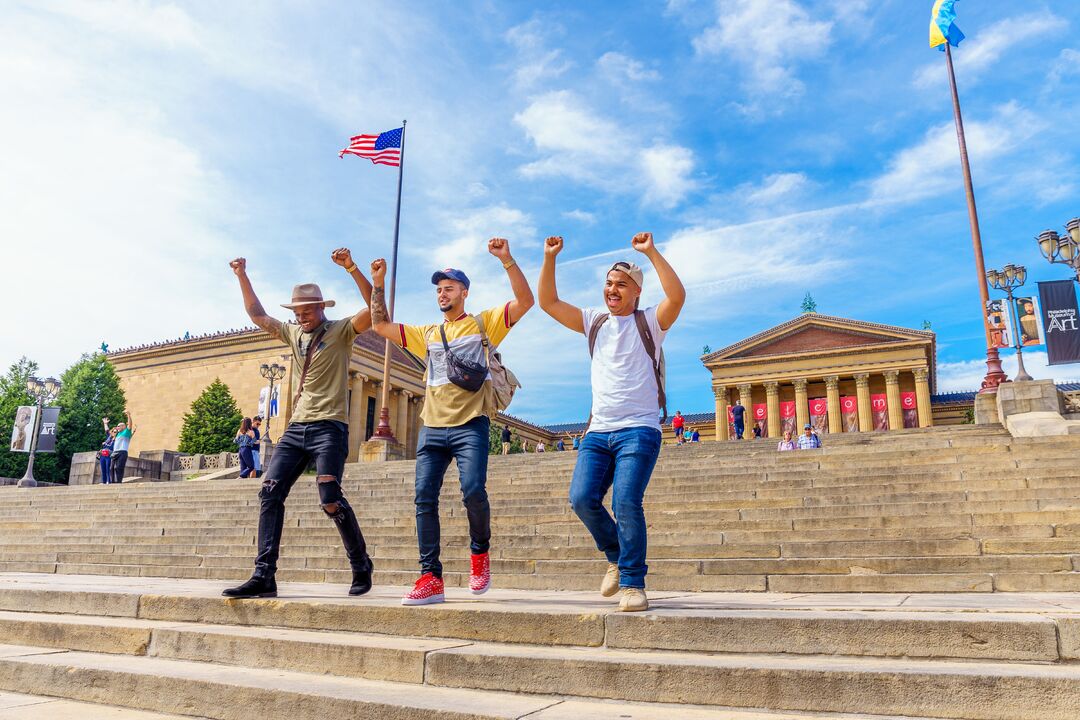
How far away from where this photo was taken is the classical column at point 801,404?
51.5 m

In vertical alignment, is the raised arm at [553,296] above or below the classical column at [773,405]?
below

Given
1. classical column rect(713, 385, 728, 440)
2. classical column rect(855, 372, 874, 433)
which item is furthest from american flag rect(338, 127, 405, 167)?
classical column rect(855, 372, 874, 433)

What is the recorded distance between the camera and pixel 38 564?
9883mm

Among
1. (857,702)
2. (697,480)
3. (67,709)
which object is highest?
(697,480)

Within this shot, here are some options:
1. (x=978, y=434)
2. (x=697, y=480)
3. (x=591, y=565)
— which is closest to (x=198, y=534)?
(x=591, y=565)

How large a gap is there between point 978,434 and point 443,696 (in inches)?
602

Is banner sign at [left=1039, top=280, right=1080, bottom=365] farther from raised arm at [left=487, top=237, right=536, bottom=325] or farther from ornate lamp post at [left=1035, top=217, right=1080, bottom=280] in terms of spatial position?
raised arm at [left=487, top=237, right=536, bottom=325]

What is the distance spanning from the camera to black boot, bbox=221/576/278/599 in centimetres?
429

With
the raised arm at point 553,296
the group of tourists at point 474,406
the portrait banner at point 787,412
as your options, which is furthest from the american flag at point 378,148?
the portrait banner at point 787,412

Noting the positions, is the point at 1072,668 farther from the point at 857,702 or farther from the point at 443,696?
the point at 443,696

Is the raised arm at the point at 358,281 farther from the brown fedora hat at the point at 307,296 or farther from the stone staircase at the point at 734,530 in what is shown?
the stone staircase at the point at 734,530

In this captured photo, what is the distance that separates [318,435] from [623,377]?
208cm

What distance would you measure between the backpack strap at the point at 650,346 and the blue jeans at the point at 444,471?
106 cm

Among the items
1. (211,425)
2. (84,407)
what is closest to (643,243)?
(211,425)
